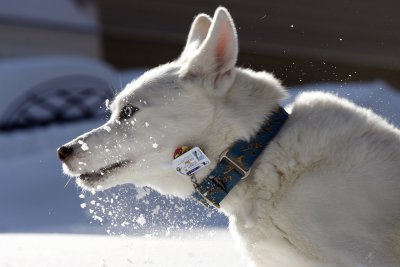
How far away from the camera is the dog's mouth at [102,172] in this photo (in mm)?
3587

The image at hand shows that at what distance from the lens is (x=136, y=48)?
540 inches

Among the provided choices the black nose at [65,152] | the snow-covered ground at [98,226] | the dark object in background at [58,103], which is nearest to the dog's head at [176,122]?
the black nose at [65,152]

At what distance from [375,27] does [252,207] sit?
31.9ft

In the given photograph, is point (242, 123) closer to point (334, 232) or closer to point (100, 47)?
point (334, 232)

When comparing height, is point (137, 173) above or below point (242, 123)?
below

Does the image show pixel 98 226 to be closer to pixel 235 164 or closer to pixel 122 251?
pixel 122 251

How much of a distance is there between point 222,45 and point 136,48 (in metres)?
10.3

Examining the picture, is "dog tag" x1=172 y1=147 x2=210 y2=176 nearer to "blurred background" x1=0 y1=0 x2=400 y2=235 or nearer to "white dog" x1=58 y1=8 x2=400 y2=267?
"white dog" x1=58 y1=8 x2=400 y2=267

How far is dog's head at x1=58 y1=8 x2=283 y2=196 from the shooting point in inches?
139

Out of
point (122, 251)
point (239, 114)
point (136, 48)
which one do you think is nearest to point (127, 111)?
point (239, 114)

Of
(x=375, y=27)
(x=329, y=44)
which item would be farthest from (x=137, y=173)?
(x=329, y=44)

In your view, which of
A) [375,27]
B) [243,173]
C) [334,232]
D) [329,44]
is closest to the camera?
[334,232]

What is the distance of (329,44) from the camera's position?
13.9 meters

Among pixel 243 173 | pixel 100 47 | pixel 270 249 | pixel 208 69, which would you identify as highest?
pixel 208 69
